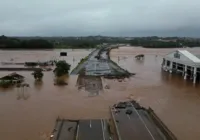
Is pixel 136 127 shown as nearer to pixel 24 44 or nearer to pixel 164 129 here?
pixel 164 129

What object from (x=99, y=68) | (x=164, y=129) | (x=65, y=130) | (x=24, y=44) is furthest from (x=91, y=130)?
(x=24, y=44)

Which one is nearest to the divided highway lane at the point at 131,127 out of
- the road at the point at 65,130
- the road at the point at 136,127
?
the road at the point at 136,127

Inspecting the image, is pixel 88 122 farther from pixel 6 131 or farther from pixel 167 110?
pixel 167 110

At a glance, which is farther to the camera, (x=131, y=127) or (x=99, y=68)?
(x=99, y=68)

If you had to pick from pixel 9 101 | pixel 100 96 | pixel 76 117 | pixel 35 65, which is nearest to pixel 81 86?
pixel 100 96

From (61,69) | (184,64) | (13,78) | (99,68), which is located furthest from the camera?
(99,68)

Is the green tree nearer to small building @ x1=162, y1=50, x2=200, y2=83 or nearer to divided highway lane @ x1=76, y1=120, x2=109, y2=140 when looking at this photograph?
small building @ x1=162, y1=50, x2=200, y2=83

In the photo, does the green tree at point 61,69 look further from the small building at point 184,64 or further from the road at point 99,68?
the small building at point 184,64
